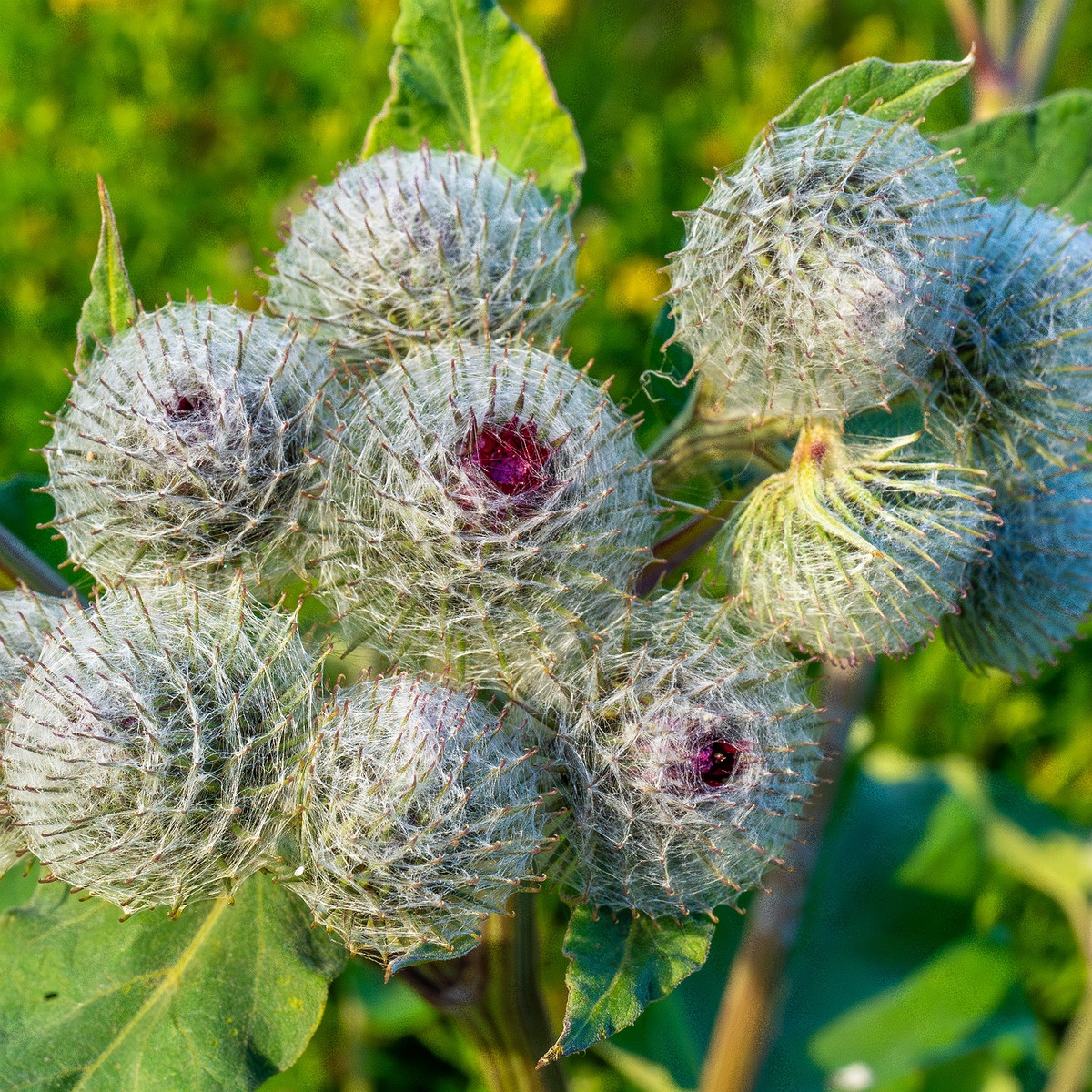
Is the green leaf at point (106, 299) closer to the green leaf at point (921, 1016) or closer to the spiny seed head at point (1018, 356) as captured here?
the spiny seed head at point (1018, 356)

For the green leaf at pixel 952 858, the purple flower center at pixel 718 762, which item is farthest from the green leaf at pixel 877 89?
the green leaf at pixel 952 858

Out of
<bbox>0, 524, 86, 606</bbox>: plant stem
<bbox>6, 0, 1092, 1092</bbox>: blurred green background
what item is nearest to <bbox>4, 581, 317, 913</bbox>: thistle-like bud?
<bbox>0, 524, 86, 606</bbox>: plant stem

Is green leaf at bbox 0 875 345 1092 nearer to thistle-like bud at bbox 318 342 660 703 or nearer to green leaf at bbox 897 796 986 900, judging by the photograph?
thistle-like bud at bbox 318 342 660 703

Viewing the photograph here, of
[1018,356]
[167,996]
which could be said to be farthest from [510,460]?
[167,996]

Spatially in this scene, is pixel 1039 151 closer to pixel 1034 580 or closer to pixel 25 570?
pixel 1034 580

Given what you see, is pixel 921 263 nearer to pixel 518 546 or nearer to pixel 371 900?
pixel 518 546

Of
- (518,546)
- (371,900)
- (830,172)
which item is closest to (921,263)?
(830,172)

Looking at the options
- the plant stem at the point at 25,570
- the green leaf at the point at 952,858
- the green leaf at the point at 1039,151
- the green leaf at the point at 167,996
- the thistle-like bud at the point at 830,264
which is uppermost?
the green leaf at the point at 1039,151
